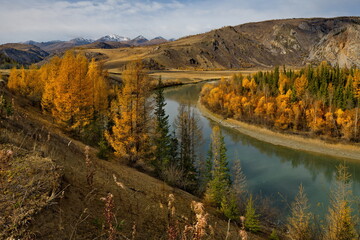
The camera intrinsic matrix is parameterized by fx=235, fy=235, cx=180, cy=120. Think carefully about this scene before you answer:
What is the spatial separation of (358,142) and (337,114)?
25.2 feet

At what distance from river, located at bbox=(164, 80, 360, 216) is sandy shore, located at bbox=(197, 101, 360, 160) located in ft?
5.00

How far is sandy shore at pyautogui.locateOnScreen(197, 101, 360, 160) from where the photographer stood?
43188 millimetres

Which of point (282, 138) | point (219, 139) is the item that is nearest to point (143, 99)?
point (219, 139)

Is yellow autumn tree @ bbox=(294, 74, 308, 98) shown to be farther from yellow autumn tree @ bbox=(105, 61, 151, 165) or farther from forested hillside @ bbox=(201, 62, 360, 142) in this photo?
yellow autumn tree @ bbox=(105, 61, 151, 165)

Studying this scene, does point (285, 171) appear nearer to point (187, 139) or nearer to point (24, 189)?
point (187, 139)

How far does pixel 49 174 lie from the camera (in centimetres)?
753

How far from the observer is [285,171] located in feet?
124

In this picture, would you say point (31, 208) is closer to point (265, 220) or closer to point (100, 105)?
point (265, 220)

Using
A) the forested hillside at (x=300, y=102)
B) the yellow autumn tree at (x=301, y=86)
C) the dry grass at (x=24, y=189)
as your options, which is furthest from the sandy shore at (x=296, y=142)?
the dry grass at (x=24, y=189)

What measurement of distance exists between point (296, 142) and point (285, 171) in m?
13.1

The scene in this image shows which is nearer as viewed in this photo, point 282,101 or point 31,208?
point 31,208

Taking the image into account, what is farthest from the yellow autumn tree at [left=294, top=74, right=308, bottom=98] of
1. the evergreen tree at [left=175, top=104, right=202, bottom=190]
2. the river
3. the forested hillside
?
the evergreen tree at [left=175, top=104, right=202, bottom=190]

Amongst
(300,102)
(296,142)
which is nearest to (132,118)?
(296,142)

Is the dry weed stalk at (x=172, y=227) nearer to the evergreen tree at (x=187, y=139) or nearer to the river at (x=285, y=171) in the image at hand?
the evergreen tree at (x=187, y=139)
